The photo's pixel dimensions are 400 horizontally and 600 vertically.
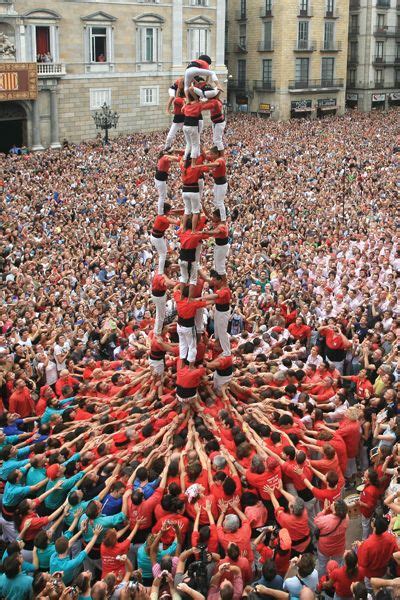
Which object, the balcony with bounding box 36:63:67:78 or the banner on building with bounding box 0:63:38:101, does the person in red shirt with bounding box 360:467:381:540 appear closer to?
the banner on building with bounding box 0:63:38:101

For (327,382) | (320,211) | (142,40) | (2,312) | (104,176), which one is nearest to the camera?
(327,382)

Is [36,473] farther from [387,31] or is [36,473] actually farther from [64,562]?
[387,31]

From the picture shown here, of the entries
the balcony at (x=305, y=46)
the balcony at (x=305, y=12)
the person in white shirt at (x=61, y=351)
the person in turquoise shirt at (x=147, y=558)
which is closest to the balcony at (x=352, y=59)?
the balcony at (x=305, y=46)

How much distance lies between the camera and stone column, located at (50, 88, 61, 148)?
123 ft

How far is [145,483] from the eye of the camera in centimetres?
816

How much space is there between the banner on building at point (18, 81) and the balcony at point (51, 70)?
5.25ft

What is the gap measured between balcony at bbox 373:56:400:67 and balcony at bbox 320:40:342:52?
4930mm

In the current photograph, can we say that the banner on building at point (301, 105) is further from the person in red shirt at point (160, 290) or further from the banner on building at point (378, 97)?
the person in red shirt at point (160, 290)

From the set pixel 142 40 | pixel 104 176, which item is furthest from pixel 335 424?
pixel 142 40

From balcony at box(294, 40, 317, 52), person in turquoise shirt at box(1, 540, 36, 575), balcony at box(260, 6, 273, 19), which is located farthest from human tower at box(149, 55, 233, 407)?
balcony at box(294, 40, 317, 52)

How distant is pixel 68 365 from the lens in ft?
39.6

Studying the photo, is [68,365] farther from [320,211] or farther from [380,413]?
[320,211]

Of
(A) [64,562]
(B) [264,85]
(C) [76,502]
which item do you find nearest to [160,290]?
(C) [76,502]

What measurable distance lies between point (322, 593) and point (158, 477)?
2374 millimetres
